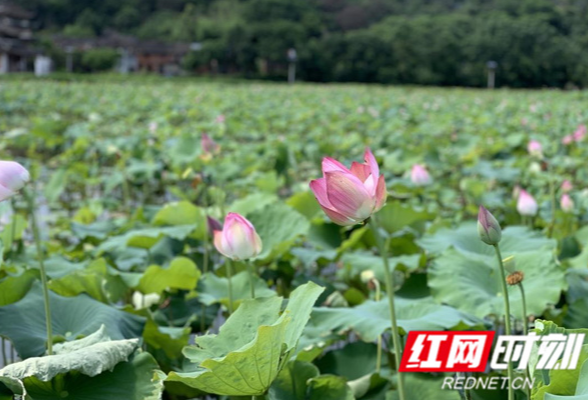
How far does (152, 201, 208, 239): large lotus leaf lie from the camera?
5.05 ft

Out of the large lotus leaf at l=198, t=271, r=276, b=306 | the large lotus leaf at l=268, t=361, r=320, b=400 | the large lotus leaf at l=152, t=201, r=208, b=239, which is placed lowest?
the large lotus leaf at l=152, t=201, r=208, b=239

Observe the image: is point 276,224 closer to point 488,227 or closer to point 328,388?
point 328,388

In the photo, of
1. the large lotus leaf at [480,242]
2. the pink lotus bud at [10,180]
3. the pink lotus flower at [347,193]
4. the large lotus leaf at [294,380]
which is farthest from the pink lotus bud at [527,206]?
the pink lotus bud at [10,180]

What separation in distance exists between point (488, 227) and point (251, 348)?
28cm

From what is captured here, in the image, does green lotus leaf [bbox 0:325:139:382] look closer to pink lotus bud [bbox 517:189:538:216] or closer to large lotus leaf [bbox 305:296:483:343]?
large lotus leaf [bbox 305:296:483:343]

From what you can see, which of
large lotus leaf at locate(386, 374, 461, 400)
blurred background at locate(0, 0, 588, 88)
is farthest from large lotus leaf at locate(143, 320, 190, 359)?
blurred background at locate(0, 0, 588, 88)

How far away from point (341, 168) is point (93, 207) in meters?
1.92

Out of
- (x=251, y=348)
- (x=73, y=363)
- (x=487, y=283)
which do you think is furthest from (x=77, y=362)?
(x=487, y=283)

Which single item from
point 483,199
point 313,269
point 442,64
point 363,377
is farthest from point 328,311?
point 442,64

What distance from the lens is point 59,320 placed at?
93 centimetres

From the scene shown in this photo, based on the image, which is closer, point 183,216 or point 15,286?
point 15,286

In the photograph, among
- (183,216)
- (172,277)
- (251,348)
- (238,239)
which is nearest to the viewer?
(251,348)

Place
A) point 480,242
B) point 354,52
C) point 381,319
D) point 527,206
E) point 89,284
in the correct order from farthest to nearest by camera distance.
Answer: point 354,52 < point 527,206 < point 480,242 < point 89,284 < point 381,319

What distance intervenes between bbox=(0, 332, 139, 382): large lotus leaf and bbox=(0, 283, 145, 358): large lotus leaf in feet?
0.45
